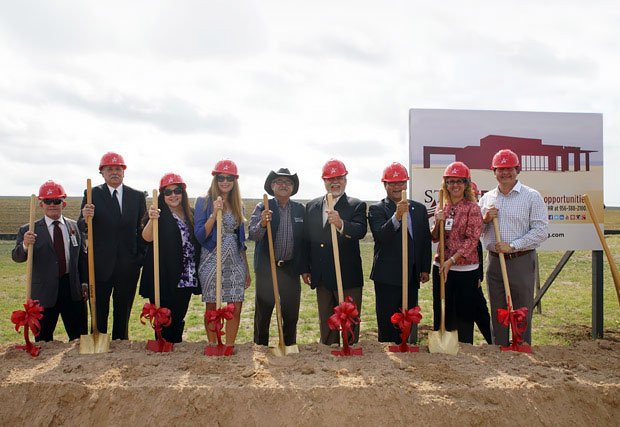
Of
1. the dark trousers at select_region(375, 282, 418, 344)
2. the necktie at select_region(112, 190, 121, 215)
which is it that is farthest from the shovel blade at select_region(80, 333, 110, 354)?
the dark trousers at select_region(375, 282, 418, 344)

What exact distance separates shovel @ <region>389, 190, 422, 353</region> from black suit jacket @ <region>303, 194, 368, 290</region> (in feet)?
1.56

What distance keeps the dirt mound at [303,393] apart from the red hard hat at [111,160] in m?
1.98

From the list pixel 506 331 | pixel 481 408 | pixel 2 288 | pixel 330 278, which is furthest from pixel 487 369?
pixel 2 288

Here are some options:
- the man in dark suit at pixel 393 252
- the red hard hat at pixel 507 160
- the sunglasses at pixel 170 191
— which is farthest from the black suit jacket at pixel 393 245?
the sunglasses at pixel 170 191

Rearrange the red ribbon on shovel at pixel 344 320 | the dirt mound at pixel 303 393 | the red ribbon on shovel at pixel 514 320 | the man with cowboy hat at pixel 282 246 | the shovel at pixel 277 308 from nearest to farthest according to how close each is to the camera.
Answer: the dirt mound at pixel 303 393 < the red ribbon on shovel at pixel 344 320 < the shovel at pixel 277 308 < the red ribbon on shovel at pixel 514 320 < the man with cowboy hat at pixel 282 246

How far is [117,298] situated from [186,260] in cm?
88

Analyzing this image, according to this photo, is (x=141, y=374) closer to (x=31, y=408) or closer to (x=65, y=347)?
(x=31, y=408)

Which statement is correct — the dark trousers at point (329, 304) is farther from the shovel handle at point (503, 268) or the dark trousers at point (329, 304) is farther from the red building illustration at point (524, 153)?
the red building illustration at point (524, 153)

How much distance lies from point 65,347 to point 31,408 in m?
1.14

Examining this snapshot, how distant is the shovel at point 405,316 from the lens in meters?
4.84

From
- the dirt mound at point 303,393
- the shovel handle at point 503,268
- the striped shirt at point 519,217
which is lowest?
the dirt mound at point 303,393

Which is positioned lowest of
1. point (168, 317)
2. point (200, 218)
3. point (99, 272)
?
point (168, 317)

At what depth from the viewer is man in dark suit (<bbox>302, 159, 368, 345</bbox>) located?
5418 mm

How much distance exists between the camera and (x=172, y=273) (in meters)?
5.25
